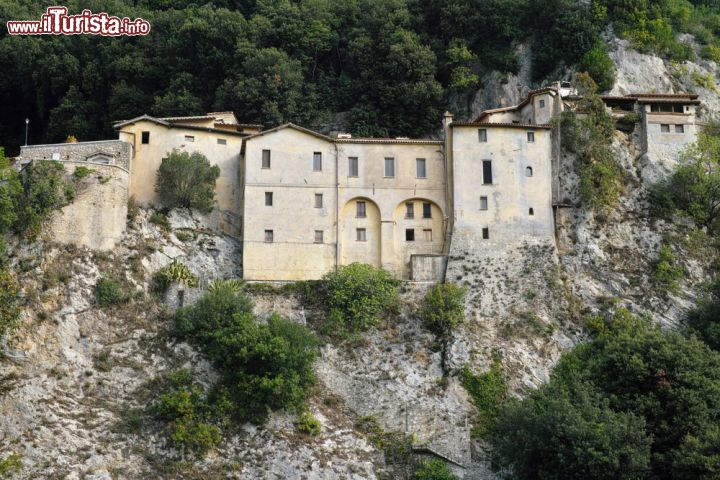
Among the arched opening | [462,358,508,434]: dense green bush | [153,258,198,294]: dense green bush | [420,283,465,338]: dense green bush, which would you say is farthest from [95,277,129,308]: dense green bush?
[462,358,508,434]: dense green bush

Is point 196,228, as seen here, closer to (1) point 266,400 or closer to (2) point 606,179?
(1) point 266,400

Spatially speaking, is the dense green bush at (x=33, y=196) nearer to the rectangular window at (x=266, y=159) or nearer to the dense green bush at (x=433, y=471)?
the rectangular window at (x=266, y=159)

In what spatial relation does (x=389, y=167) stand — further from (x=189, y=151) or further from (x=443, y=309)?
(x=189, y=151)

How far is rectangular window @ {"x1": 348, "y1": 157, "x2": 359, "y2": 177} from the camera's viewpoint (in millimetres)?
59375

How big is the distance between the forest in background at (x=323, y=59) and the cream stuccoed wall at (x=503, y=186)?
11333mm

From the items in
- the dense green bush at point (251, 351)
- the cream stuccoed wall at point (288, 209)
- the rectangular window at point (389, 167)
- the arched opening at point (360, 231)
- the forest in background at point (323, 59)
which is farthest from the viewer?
the forest in background at point (323, 59)

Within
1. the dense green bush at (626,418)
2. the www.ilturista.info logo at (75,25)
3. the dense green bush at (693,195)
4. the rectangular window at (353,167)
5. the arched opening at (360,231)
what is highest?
the www.ilturista.info logo at (75,25)

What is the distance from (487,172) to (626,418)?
730 inches

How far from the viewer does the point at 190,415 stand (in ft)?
157

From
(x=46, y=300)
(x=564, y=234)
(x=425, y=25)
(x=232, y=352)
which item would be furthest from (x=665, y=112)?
(x=46, y=300)

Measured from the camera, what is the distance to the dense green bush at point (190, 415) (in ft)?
154

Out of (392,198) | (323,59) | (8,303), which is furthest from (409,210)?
(323,59)

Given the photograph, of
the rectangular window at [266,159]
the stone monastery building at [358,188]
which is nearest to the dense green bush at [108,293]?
the stone monastery building at [358,188]

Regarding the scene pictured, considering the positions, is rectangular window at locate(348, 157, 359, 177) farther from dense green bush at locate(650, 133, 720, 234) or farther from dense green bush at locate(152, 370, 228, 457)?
dense green bush at locate(650, 133, 720, 234)
